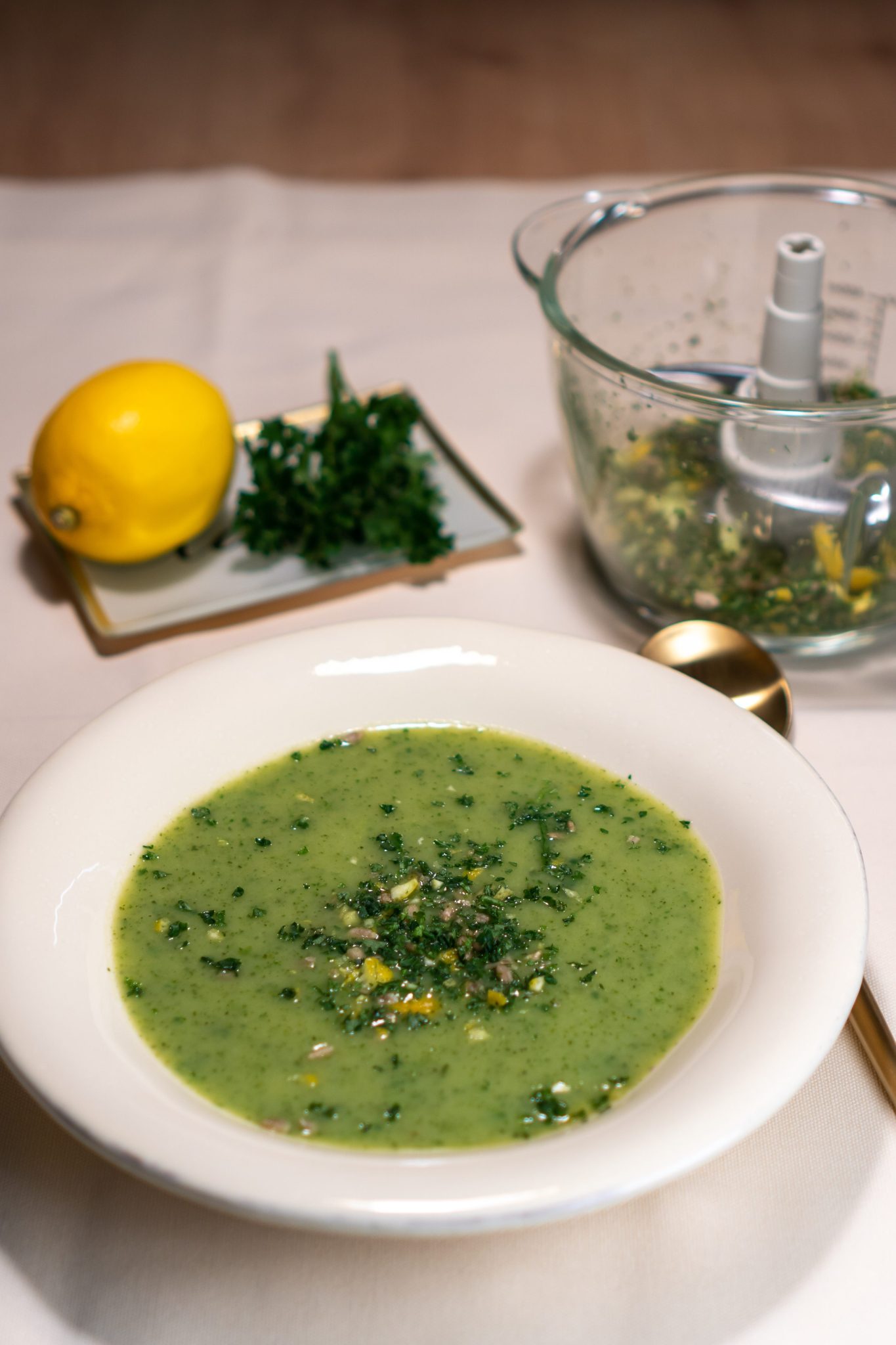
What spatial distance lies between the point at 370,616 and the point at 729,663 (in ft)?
1.43

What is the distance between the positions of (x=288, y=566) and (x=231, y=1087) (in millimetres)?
794

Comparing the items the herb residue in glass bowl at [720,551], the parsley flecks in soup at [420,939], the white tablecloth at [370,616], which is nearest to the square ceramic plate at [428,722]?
the parsley flecks in soup at [420,939]

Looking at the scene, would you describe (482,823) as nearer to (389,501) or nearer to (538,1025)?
(538,1025)

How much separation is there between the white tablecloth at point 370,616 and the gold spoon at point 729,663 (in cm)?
6

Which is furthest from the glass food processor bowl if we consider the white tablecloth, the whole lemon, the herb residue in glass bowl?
the whole lemon

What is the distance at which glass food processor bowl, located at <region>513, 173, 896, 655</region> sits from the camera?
1.35 metres

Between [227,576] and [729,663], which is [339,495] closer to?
[227,576]

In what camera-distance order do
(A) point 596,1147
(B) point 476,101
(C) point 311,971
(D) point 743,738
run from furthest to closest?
1. (B) point 476,101
2. (D) point 743,738
3. (C) point 311,971
4. (A) point 596,1147

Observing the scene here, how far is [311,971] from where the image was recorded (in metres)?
1.01

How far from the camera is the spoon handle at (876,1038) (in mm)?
1030

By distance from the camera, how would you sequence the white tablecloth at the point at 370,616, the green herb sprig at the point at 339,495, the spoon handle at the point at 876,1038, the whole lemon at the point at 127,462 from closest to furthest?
the white tablecloth at the point at 370,616
the spoon handle at the point at 876,1038
the whole lemon at the point at 127,462
the green herb sprig at the point at 339,495

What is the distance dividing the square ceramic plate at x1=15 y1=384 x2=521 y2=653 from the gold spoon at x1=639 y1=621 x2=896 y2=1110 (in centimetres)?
30

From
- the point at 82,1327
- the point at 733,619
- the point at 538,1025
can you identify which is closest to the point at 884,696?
the point at 733,619

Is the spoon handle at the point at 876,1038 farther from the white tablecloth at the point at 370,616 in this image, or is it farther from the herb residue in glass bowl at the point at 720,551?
the herb residue in glass bowl at the point at 720,551
